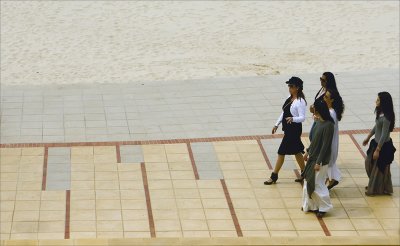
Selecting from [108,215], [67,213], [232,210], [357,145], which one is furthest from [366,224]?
[67,213]

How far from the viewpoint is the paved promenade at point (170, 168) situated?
1280cm

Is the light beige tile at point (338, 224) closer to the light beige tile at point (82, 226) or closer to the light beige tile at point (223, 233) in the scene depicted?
the light beige tile at point (223, 233)

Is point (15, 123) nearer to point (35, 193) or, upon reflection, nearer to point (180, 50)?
point (35, 193)

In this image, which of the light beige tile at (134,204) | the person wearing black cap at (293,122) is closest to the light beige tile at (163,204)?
the light beige tile at (134,204)

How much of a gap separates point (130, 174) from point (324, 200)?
3175 mm

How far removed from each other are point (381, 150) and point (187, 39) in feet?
30.7

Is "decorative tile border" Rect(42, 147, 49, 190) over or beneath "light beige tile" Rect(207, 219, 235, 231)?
beneath

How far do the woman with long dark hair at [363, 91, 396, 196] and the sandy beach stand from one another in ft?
20.2

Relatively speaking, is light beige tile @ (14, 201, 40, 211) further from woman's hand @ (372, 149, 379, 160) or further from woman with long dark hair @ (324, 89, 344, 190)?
woman's hand @ (372, 149, 379, 160)

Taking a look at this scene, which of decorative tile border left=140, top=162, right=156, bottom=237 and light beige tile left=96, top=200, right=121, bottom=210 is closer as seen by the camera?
decorative tile border left=140, top=162, right=156, bottom=237

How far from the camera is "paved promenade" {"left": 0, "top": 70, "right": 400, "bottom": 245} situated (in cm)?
1280

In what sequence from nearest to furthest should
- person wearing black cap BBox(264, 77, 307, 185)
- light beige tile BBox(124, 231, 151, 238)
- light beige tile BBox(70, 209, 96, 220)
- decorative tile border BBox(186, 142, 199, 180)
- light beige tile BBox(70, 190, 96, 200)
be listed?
light beige tile BBox(124, 231, 151, 238) → light beige tile BBox(70, 209, 96, 220) → person wearing black cap BBox(264, 77, 307, 185) → light beige tile BBox(70, 190, 96, 200) → decorative tile border BBox(186, 142, 199, 180)

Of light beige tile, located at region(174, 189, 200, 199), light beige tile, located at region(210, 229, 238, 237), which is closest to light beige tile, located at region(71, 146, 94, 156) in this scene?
light beige tile, located at region(174, 189, 200, 199)

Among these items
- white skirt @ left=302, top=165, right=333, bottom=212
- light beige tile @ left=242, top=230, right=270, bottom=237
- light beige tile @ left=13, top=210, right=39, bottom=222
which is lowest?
light beige tile @ left=13, top=210, right=39, bottom=222
